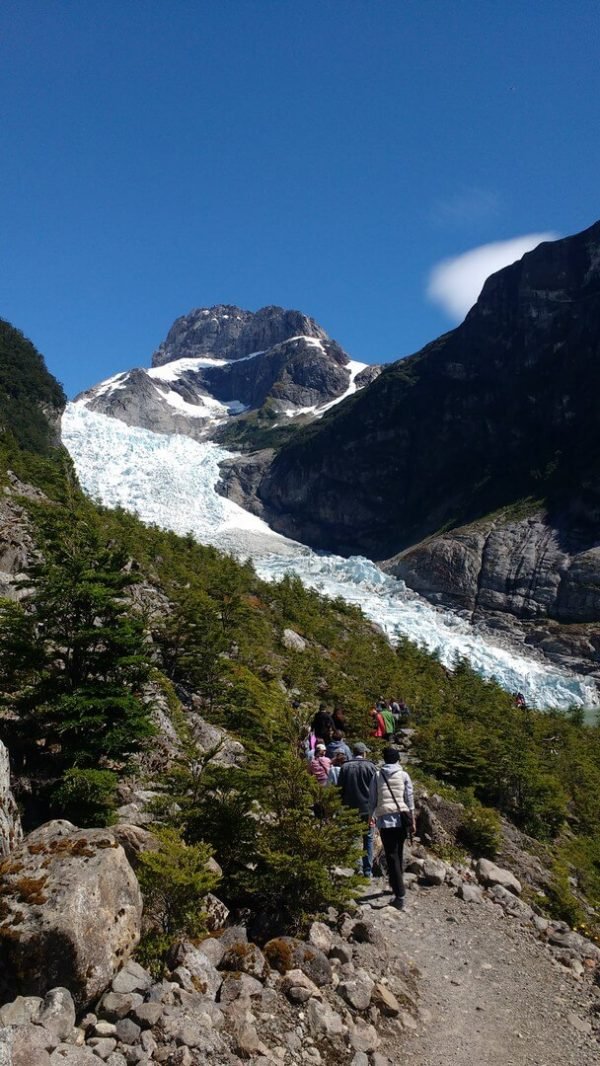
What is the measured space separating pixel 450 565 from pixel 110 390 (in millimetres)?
100919

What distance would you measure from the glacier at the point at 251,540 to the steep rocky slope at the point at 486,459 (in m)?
7.89

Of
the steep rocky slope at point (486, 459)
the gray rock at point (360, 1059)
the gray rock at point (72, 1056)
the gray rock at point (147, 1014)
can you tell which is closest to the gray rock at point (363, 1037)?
the gray rock at point (360, 1059)

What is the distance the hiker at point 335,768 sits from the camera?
23.7ft

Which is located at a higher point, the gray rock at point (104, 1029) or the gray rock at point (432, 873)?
the gray rock at point (104, 1029)

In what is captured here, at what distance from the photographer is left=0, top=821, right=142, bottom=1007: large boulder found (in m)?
3.41

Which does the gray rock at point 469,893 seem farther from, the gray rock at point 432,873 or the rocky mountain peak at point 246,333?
the rocky mountain peak at point 246,333

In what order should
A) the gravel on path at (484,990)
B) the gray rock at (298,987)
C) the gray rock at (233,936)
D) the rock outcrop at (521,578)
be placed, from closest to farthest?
the gray rock at (298,987) → the gravel on path at (484,990) → the gray rock at (233,936) → the rock outcrop at (521,578)

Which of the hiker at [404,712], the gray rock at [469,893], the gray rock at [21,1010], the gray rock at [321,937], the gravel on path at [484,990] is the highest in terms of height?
the gray rock at [21,1010]

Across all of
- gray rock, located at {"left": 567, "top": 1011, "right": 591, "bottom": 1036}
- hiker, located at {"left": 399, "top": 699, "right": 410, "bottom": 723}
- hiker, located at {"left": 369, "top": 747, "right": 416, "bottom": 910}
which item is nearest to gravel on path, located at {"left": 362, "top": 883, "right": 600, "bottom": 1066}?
gray rock, located at {"left": 567, "top": 1011, "right": 591, "bottom": 1036}

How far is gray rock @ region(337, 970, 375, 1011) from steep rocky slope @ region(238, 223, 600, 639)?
5555cm

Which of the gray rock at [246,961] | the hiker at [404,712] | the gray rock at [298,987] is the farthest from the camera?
the hiker at [404,712]

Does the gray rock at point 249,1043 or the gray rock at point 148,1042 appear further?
the gray rock at point 249,1043

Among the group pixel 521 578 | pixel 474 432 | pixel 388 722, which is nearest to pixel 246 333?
pixel 474 432

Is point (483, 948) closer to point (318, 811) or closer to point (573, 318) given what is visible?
point (318, 811)
